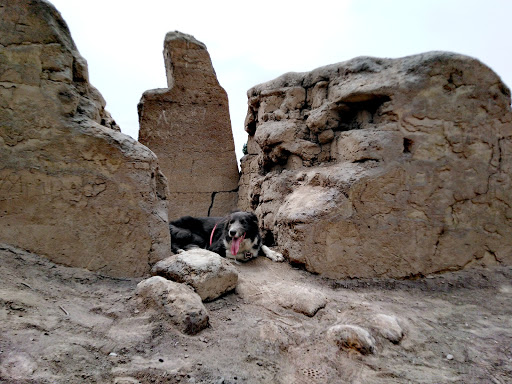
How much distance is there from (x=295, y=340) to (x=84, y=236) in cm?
173

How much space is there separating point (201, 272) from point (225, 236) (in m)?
1.78

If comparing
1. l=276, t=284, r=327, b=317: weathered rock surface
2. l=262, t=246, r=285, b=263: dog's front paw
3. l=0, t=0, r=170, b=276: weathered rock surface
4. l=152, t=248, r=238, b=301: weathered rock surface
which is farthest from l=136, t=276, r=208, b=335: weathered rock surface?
l=262, t=246, r=285, b=263: dog's front paw

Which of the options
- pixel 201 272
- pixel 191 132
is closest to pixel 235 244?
pixel 201 272

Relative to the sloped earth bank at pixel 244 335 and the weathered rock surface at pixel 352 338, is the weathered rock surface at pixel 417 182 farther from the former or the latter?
the weathered rock surface at pixel 352 338

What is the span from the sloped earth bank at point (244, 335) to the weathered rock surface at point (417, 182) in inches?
16.8

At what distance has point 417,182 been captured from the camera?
139 inches

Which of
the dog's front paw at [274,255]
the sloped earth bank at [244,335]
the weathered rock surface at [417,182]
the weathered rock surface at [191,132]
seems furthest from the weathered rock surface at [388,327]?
the weathered rock surface at [191,132]

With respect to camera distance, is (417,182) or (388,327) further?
(417,182)

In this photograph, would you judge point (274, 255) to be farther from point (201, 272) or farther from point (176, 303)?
point (176, 303)

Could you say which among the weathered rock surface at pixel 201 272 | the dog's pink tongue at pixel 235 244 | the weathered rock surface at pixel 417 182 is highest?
the weathered rock surface at pixel 417 182

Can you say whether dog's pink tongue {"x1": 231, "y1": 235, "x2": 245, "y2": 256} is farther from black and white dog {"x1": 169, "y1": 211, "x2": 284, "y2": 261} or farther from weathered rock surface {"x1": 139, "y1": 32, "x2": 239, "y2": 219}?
weathered rock surface {"x1": 139, "y1": 32, "x2": 239, "y2": 219}

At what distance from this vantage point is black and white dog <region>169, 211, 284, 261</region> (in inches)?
163

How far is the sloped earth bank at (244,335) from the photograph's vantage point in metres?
1.71

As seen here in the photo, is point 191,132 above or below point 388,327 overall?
above
